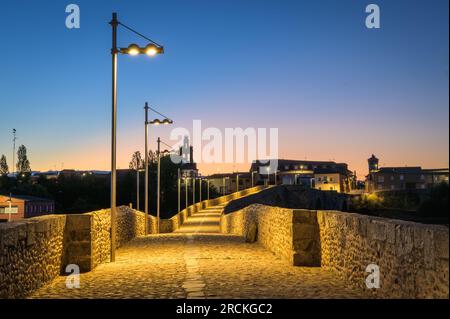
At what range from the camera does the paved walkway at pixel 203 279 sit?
885 cm

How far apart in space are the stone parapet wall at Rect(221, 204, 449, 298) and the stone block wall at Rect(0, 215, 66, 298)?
5247 millimetres

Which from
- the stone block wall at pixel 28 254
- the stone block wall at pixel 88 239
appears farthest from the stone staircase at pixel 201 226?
the stone block wall at pixel 28 254

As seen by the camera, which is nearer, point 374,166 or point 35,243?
point 35,243

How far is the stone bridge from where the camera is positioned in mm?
6652

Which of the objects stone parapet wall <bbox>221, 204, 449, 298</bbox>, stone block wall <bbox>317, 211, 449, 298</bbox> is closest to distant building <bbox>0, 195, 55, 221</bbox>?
stone parapet wall <bbox>221, 204, 449, 298</bbox>

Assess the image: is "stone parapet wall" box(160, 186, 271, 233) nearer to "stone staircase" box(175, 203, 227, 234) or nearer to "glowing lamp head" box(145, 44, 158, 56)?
"stone staircase" box(175, 203, 227, 234)

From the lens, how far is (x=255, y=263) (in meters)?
13.3

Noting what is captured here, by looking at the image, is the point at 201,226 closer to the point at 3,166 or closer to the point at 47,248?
the point at 47,248

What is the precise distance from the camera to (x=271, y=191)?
93.5 m

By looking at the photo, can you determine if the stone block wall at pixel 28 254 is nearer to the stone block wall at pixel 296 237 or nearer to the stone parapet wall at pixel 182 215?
the stone block wall at pixel 296 237

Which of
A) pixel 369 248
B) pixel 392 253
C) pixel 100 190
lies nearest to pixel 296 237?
pixel 369 248
